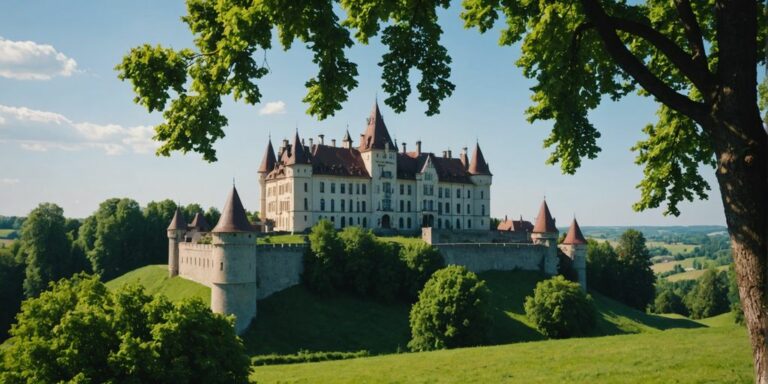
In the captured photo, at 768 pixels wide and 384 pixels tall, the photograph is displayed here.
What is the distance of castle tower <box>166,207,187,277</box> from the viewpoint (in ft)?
171

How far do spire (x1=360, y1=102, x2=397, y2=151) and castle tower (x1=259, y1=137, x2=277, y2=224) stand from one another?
8.97m

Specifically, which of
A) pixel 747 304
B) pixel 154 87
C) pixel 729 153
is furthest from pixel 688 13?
pixel 154 87

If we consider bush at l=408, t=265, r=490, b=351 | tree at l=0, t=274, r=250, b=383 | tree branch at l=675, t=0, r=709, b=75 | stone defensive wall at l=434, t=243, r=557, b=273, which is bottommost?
bush at l=408, t=265, r=490, b=351

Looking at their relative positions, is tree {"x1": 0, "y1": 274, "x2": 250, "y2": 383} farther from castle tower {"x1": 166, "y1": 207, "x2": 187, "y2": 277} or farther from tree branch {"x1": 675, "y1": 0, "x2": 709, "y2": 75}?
castle tower {"x1": 166, "y1": 207, "x2": 187, "y2": 277}

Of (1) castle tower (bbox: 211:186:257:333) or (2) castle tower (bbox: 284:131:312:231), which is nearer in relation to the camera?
(1) castle tower (bbox: 211:186:257:333)

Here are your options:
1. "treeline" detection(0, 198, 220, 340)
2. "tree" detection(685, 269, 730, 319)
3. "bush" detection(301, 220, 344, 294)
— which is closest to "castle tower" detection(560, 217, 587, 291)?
"bush" detection(301, 220, 344, 294)

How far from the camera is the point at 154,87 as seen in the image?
7.71 metres

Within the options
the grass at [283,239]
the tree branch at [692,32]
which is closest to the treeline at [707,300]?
the grass at [283,239]

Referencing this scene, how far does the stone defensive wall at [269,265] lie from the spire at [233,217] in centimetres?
186

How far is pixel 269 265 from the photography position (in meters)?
45.1

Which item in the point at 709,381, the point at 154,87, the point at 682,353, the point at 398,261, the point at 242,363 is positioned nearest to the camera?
the point at 154,87

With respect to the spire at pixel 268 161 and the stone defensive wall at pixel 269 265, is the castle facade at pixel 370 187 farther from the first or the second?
the stone defensive wall at pixel 269 265

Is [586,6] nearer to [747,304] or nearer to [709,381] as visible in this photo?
[747,304]

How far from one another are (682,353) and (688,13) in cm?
1729
